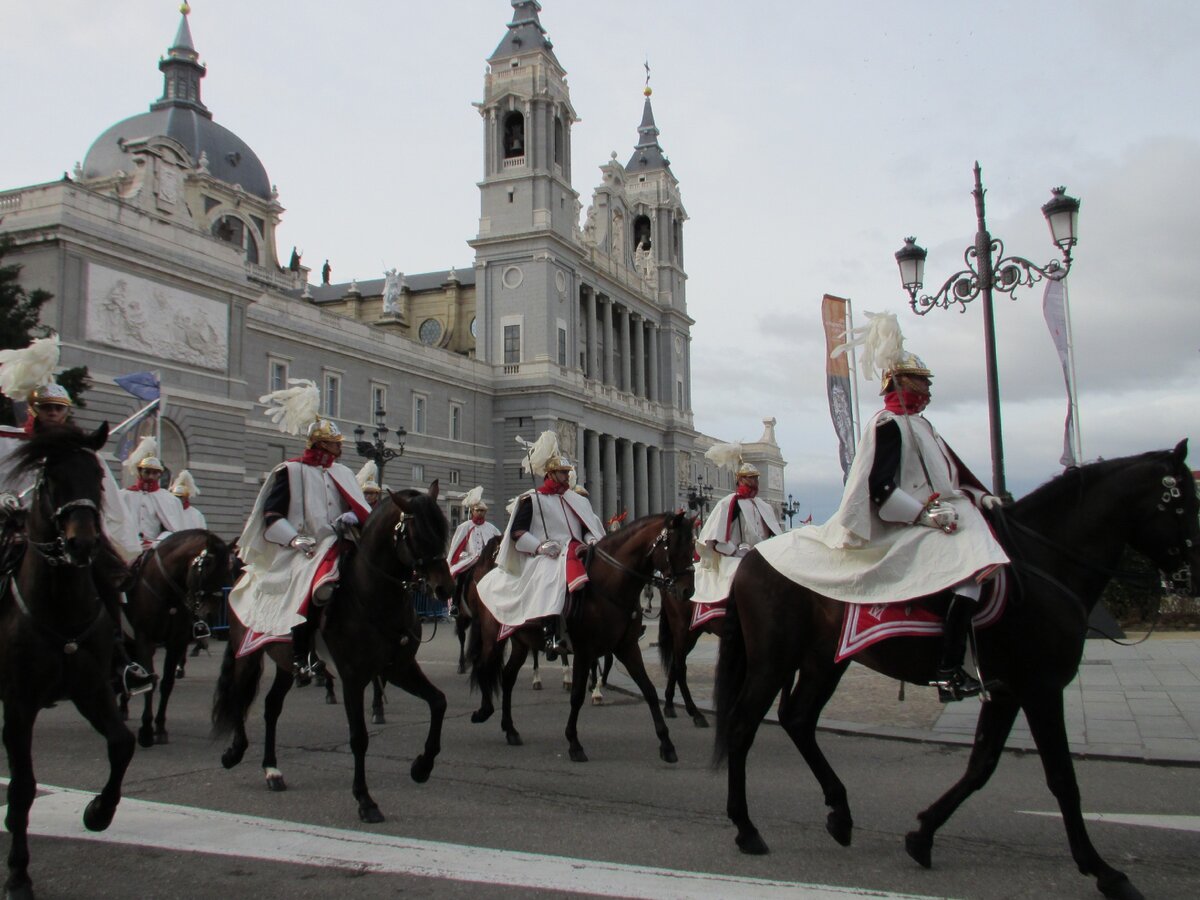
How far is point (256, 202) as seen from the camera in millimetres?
66125


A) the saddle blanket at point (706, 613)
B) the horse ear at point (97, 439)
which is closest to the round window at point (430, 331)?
the saddle blanket at point (706, 613)

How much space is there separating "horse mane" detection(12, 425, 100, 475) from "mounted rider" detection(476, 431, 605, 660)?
4655 mm

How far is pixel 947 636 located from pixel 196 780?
537 centimetres

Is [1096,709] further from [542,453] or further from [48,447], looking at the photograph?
[48,447]

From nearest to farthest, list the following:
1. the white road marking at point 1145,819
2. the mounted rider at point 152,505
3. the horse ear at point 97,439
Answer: the horse ear at point 97,439 → the white road marking at point 1145,819 → the mounted rider at point 152,505

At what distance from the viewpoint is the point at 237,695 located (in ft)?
24.7

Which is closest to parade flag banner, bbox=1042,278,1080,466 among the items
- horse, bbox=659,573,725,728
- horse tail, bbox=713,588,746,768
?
horse, bbox=659,573,725,728

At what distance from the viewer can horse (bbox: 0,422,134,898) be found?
5.00 m

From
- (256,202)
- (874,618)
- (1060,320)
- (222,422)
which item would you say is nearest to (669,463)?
(256,202)

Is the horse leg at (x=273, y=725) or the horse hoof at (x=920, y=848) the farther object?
the horse leg at (x=273, y=725)

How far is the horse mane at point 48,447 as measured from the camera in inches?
202

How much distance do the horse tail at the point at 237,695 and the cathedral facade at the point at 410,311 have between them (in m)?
22.8

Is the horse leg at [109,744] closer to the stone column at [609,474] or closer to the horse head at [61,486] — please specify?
the horse head at [61,486]

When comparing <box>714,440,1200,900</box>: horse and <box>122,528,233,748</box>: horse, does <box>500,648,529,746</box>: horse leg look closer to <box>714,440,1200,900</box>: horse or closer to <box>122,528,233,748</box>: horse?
<box>122,528,233,748</box>: horse
